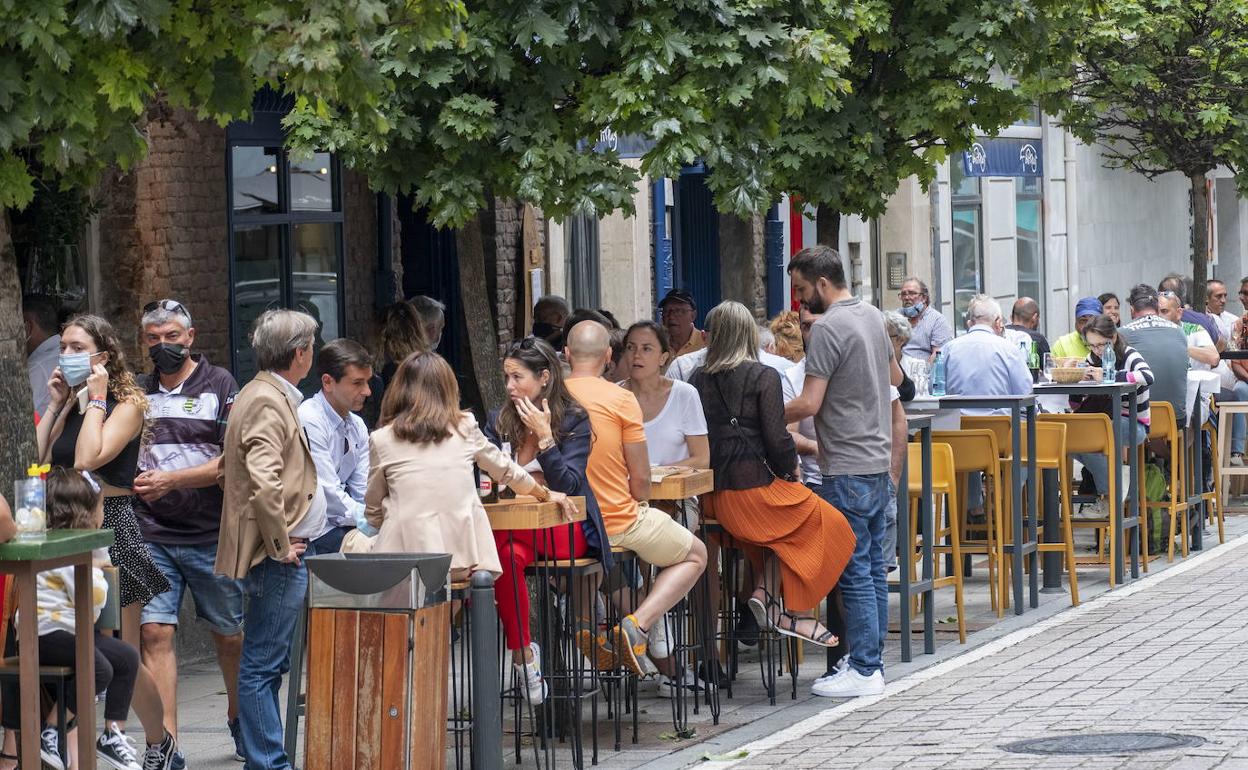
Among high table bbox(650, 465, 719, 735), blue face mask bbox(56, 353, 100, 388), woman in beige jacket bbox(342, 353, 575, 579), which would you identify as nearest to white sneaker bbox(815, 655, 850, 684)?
high table bbox(650, 465, 719, 735)

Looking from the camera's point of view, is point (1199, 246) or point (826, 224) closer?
point (826, 224)

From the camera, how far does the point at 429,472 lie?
828cm

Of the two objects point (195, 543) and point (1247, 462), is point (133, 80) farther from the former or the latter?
point (1247, 462)

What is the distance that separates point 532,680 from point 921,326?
35.9ft

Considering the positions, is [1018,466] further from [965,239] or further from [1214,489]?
[965,239]

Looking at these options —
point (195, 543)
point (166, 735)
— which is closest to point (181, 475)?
point (195, 543)

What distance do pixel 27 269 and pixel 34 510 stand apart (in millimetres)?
5071

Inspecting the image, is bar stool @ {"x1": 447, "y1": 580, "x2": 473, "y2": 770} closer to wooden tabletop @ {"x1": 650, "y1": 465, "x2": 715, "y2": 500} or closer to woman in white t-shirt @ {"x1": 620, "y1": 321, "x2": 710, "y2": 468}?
wooden tabletop @ {"x1": 650, "y1": 465, "x2": 715, "y2": 500}

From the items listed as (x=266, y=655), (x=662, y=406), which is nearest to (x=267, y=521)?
(x=266, y=655)

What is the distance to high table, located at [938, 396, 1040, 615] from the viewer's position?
12621 mm

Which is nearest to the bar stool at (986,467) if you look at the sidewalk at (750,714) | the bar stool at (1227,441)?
the sidewalk at (750,714)

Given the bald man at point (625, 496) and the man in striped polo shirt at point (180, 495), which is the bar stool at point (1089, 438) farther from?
the man in striped polo shirt at point (180, 495)

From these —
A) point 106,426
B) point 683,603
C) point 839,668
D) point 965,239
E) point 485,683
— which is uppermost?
point 965,239

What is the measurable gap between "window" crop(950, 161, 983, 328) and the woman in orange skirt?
18.1m
